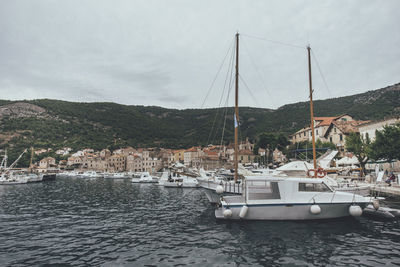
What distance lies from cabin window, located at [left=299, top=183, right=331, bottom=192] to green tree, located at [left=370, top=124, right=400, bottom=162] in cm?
1901

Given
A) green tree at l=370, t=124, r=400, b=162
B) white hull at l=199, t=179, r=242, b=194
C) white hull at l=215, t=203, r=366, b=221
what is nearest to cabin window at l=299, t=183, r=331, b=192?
white hull at l=215, t=203, r=366, b=221

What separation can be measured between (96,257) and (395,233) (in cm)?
1516

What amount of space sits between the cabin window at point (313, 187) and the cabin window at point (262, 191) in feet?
4.98

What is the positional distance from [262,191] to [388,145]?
21.8 meters

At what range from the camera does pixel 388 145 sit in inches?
1067

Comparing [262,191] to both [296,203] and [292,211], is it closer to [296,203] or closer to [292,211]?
[292,211]

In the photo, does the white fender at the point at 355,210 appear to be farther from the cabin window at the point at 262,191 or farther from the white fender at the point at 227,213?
the white fender at the point at 227,213

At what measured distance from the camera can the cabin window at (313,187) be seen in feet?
46.2

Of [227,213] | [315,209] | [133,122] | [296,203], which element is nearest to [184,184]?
[227,213]

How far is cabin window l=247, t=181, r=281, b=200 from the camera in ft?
47.5

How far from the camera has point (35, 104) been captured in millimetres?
158875

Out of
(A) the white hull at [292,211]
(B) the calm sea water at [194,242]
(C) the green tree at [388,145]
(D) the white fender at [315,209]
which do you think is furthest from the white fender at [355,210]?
(C) the green tree at [388,145]

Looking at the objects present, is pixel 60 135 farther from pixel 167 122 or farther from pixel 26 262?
pixel 26 262

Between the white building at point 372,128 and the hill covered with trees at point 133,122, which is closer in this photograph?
the white building at point 372,128
